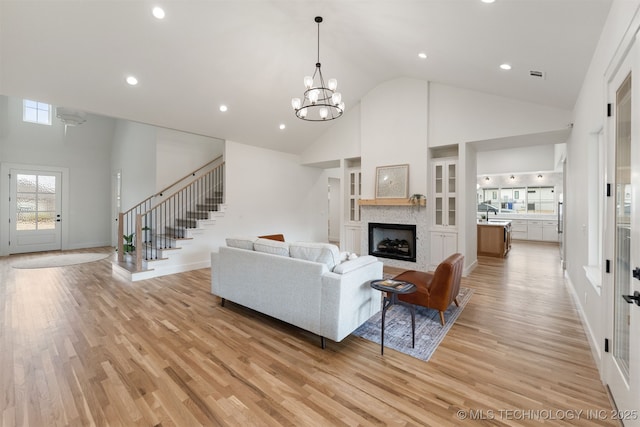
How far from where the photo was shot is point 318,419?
1.76m

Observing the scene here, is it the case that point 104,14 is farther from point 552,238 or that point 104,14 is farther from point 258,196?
point 552,238

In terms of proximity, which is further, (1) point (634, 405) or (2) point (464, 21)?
(2) point (464, 21)

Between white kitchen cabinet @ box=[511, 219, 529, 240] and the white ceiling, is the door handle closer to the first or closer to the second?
the white ceiling

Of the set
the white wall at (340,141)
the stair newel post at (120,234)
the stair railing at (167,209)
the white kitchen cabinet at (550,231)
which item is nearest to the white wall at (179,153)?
the stair railing at (167,209)

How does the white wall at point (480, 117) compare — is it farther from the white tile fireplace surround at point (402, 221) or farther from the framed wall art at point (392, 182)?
the white tile fireplace surround at point (402, 221)

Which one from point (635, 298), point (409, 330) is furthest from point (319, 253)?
point (635, 298)

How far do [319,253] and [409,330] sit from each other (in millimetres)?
1363

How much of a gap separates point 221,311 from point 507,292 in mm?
4349

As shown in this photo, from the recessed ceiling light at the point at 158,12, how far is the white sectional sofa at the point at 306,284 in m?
3.06

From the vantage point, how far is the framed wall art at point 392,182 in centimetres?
578

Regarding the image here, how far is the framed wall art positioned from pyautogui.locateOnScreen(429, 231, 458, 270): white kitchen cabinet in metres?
1.08

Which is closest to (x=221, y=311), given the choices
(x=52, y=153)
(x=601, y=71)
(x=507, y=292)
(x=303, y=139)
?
(x=507, y=292)

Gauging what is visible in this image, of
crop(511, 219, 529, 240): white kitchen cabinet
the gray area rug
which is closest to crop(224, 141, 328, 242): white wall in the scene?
the gray area rug

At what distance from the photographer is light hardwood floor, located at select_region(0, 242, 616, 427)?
5.93 feet
